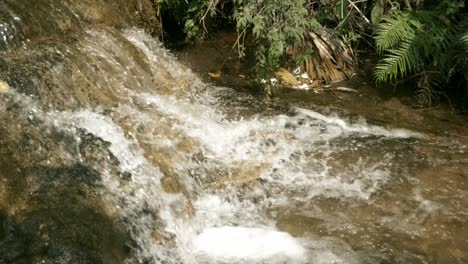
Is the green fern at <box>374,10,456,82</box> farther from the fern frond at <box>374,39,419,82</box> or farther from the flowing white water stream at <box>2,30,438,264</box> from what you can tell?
the flowing white water stream at <box>2,30,438,264</box>

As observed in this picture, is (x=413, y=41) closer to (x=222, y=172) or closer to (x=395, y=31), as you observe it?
(x=395, y=31)

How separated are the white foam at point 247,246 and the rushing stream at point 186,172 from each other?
0.03 ft

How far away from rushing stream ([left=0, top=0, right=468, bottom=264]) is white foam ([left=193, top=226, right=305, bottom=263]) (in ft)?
0.03

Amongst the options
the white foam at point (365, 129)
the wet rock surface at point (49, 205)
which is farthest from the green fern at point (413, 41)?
the wet rock surface at point (49, 205)

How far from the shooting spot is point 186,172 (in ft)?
11.9

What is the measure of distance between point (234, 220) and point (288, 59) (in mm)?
2325

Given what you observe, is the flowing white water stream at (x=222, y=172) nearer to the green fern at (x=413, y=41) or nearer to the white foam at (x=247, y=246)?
the white foam at (x=247, y=246)

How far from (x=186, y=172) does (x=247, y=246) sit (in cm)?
78

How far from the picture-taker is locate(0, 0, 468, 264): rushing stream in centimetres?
277

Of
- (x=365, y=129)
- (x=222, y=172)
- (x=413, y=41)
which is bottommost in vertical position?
(x=222, y=172)

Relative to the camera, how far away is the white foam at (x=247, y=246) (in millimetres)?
3064

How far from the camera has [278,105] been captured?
4672mm

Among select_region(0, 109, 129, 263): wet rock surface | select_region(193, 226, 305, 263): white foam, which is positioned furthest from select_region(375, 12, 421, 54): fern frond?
select_region(0, 109, 129, 263): wet rock surface

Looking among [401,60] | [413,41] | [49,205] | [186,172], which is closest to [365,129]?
[401,60]
